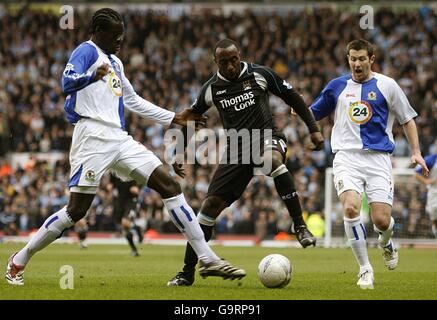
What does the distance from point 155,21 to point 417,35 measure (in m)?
10.6

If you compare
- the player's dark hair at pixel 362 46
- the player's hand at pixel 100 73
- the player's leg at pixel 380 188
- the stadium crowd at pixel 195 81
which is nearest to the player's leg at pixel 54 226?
the player's hand at pixel 100 73

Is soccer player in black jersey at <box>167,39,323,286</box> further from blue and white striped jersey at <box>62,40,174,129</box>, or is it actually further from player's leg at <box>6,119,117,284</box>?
player's leg at <box>6,119,117,284</box>

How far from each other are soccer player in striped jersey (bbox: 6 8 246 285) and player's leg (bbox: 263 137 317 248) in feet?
4.38

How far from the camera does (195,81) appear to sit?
31297 mm

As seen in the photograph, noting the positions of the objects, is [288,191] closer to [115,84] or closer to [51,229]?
[115,84]

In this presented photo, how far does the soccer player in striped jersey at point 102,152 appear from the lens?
9.13 metres

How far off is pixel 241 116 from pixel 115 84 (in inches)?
64.5

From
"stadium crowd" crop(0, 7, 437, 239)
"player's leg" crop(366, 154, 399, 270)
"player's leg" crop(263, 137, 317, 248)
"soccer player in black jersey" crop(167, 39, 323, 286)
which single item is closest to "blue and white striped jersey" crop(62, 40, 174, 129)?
"soccer player in black jersey" crop(167, 39, 323, 286)

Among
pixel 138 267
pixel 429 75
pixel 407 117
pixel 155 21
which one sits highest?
pixel 155 21

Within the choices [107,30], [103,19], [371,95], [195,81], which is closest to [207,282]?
[371,95]
